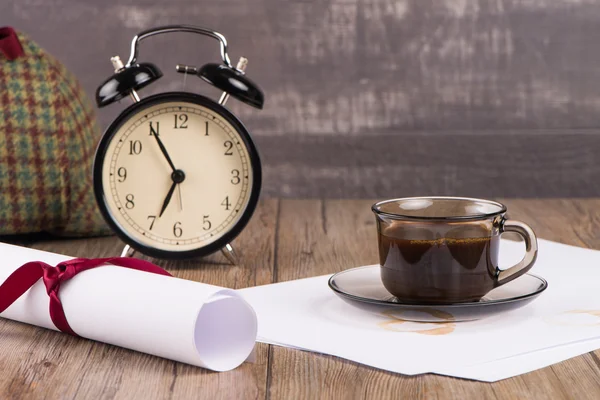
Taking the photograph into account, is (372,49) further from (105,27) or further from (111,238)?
(111,238)

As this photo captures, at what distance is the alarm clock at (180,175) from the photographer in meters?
1.29

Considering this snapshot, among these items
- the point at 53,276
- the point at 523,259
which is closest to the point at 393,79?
the point at 523,259

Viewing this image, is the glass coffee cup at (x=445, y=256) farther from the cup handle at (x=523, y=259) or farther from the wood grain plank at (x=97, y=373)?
the wood grain plank at (x=97, y=373)

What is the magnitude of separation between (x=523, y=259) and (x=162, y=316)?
1.32ft

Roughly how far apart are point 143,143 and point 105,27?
2.46ft

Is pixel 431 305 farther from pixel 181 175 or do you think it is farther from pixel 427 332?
pixel 181 175

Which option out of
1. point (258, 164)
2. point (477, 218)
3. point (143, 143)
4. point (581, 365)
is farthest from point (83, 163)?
point (581, 365)

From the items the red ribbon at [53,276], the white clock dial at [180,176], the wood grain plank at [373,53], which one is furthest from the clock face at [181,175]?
the wood grain plank at [373,53]

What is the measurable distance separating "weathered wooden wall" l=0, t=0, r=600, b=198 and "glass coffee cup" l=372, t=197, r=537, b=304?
1.01 m

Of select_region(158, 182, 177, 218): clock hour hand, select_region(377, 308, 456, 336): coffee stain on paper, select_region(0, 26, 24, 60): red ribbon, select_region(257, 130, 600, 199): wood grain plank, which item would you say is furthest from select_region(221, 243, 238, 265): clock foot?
select_region(257, 130, 600, 199): wood grain plank

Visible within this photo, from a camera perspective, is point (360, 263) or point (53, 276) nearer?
point (53, 276)

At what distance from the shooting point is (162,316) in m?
0.85

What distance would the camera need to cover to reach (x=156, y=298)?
34.4 inches

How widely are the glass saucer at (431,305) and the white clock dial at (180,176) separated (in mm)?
293
